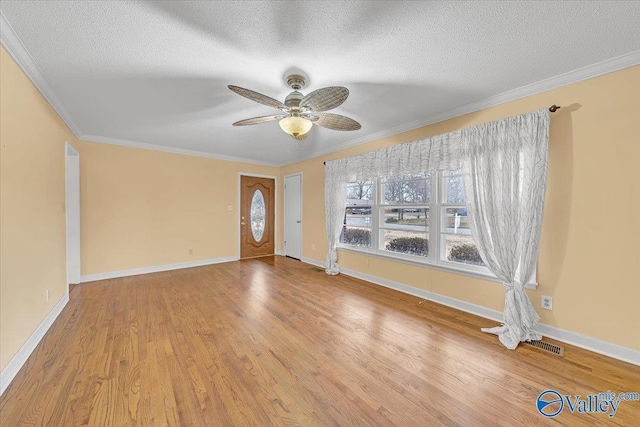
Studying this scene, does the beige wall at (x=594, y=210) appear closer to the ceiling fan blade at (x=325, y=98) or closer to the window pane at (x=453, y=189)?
the window pane at (x=453, y=189)

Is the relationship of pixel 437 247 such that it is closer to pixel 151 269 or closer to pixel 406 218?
pixel 406 218

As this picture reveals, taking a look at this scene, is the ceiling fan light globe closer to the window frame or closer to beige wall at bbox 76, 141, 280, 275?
the window frame

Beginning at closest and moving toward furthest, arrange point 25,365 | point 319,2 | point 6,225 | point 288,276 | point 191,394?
point 319,2
point 191,394
point 6,225
point 25,365
point 288,276

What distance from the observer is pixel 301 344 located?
214 centimetres

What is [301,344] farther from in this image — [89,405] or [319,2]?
[319,2]

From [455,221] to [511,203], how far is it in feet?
2.24

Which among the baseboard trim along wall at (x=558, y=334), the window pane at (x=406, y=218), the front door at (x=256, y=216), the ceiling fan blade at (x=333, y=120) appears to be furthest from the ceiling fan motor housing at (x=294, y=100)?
the front door at (x=256, y=216)

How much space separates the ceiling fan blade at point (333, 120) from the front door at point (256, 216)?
3.70m

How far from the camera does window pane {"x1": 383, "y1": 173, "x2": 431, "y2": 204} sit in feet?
10.6

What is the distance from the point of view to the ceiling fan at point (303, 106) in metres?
1.80

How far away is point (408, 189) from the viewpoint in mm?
3463

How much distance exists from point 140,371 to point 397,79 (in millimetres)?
3200

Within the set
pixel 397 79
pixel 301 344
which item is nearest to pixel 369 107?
pixel 397 79

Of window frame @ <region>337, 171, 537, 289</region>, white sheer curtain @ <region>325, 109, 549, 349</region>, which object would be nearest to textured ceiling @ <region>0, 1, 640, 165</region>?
white sheer curtain @ <region>325, 109, 549, 349</region>
